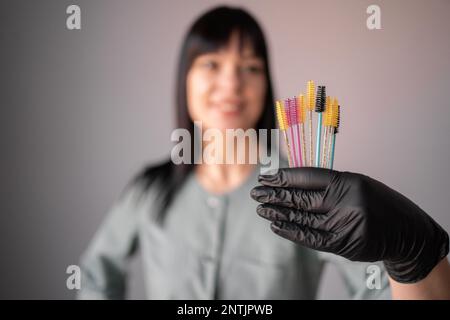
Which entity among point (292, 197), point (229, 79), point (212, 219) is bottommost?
point (212, 219)

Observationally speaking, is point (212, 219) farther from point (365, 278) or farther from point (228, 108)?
point (365, 278)

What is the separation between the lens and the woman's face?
1178 millimetres

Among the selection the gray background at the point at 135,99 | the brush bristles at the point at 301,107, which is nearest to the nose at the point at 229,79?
the gray background at the point at 135,99

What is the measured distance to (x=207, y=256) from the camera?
114 cm

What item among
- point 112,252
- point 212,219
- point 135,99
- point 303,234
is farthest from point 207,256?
point 135,99

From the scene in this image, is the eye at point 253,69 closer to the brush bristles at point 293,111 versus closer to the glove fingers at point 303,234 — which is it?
the brush bristles at point 293,111

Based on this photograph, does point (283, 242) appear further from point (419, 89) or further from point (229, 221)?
point (419, 89)

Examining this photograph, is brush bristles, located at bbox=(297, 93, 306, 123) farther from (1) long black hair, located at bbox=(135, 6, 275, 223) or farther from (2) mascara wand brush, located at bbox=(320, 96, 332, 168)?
(1) long black hair, located at bbox=(135, 6, 275, 223)

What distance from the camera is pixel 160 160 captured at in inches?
48.8

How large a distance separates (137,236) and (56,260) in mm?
252

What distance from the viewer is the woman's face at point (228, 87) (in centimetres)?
118

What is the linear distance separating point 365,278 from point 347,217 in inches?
15.3
